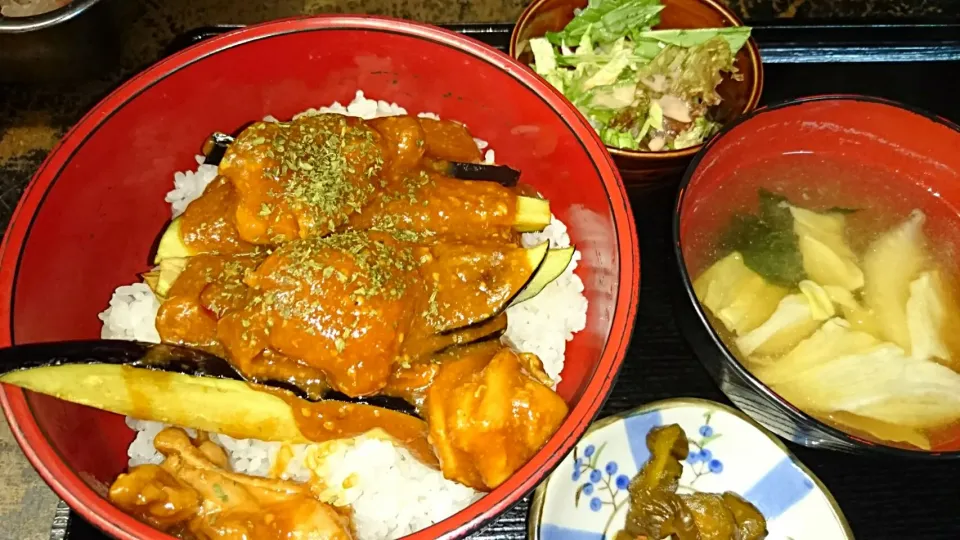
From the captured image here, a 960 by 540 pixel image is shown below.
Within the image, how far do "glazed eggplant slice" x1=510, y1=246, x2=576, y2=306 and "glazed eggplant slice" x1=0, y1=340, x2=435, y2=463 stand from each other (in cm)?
51

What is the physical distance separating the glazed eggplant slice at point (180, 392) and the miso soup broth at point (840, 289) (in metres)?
1.14

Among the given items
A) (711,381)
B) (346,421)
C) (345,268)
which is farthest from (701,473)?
(345,268)

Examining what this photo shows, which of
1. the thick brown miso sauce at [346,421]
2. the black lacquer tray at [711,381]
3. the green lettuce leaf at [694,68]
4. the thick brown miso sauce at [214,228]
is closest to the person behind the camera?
the thick brown miso sauce at [346,421]

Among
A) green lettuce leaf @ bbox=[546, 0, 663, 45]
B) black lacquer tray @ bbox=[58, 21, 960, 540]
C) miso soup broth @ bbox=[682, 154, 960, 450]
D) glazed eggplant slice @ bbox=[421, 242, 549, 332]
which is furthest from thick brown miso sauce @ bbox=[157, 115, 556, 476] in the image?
green lettuce leaf @ bbox=[546, 0, 663, 45]

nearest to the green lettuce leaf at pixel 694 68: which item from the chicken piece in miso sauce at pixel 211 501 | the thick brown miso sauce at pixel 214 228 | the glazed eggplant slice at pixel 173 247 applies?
the thick brown miso sauce at pixel 214 228

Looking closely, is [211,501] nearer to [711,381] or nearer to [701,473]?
[701,473]

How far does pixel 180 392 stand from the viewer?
172 cm

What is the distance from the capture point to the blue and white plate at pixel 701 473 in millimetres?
2102

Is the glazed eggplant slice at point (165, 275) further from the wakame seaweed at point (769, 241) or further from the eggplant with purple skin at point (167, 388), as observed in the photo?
the wakame seaweed at point (769, 241)

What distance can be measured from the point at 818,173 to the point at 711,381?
863mm

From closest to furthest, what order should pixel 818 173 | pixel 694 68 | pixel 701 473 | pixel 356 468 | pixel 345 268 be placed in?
pixel 345 268
pixel 356 468
pixel 701 473
pixel 818 173
pixel 694 68

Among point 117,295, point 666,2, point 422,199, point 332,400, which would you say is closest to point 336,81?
point 422,199

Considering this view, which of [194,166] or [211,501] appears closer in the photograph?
[211,501]

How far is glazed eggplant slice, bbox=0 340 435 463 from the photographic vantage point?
5.24 feet
